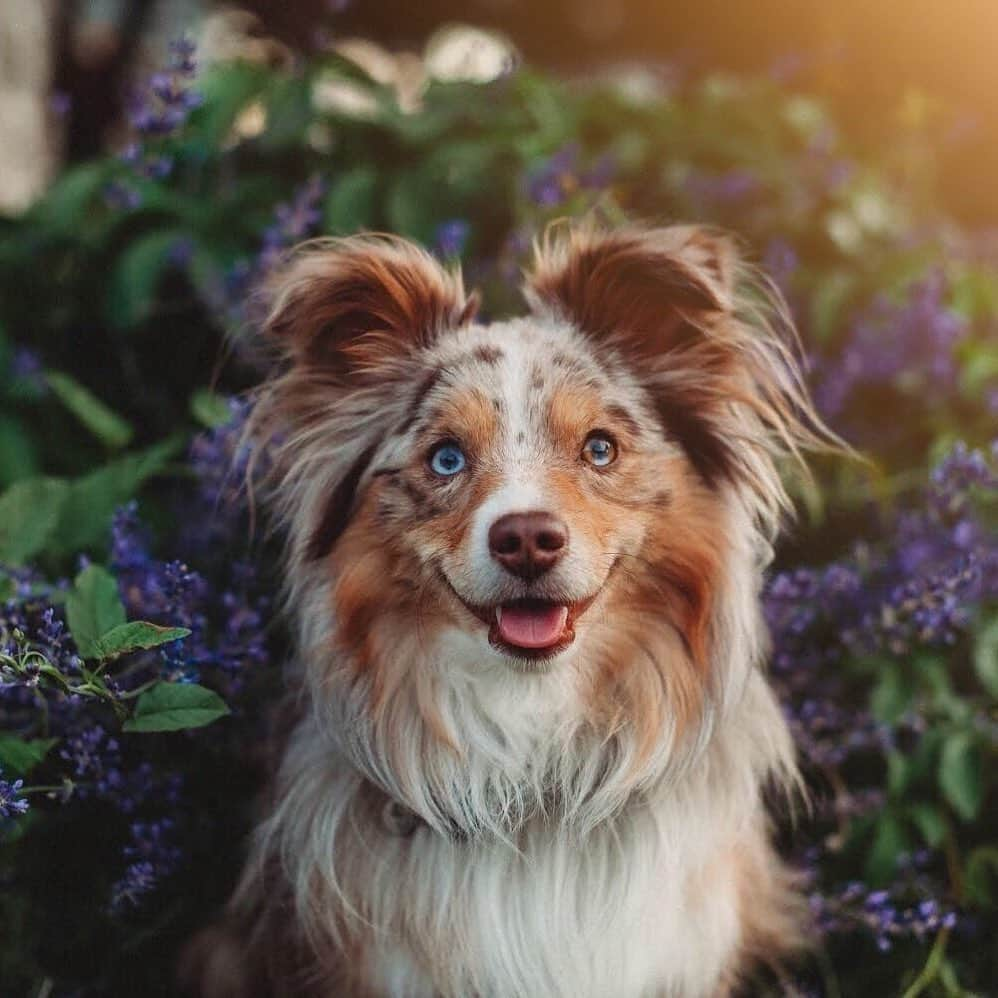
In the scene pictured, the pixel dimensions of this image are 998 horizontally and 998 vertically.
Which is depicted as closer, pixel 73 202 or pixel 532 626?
pixel 532 626

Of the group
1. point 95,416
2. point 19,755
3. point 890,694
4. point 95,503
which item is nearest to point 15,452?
point 95,416

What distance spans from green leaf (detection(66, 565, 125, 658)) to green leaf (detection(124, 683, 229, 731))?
0.17m

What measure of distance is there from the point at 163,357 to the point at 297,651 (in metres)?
2.04

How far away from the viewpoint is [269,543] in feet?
12.2

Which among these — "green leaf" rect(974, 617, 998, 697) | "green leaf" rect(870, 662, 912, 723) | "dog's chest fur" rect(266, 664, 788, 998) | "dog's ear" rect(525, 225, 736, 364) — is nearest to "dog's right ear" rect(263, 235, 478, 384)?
"dog's ear" rect(525, 225, 736, 364)

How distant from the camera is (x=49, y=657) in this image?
2.72 m

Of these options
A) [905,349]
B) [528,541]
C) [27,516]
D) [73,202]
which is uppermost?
[905,349]

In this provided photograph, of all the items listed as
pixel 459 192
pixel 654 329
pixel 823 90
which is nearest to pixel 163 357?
pixel 459 192

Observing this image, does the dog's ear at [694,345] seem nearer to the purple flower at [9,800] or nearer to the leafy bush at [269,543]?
the leafy bush at [269,543]

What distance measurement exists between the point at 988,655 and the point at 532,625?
56.9 inches

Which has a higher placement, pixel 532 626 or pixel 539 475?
pixel 539 475

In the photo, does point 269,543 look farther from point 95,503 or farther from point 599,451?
point 599,451

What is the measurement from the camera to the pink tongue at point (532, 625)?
2.67 metres

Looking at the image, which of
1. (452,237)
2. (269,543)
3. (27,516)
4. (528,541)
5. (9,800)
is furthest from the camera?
(452,237)
